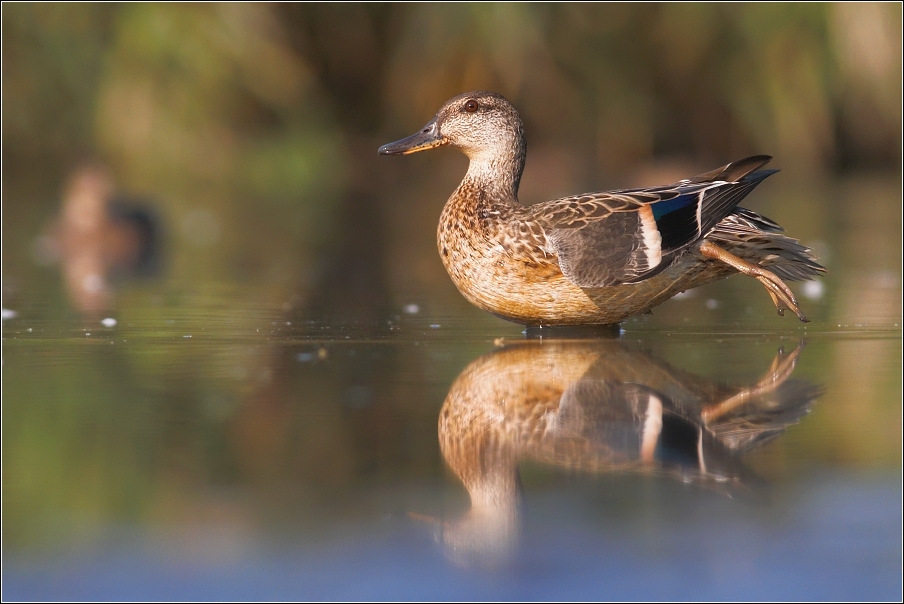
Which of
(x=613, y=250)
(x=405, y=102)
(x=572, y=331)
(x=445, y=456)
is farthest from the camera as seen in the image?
(x=405, y=102)

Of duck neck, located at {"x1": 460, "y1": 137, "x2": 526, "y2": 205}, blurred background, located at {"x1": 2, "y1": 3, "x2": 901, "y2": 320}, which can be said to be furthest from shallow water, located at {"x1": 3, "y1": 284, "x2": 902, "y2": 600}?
blurred background, located at {"x1": 2, "y1": 3, "x2": 901, "y2": 320}

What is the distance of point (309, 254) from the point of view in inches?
292

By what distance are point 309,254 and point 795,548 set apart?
548 cm

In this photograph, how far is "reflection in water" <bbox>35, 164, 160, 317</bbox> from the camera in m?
7.52

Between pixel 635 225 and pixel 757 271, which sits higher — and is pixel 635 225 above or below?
above

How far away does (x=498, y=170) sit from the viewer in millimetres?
4965

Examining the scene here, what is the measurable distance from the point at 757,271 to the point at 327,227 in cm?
503

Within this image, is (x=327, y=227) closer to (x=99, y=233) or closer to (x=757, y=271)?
(x=99, y=233)

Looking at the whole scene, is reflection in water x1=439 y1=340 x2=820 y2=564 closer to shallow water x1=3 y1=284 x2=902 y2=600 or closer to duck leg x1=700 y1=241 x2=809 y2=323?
shallow water x1=3 y1=284 x2=902 y2=600

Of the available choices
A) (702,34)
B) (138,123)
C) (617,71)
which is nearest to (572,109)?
(617,71)

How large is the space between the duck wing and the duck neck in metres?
0.47

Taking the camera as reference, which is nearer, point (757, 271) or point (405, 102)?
point (757, 271)

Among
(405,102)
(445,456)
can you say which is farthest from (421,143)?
(405,102)

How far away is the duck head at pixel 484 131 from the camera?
501 centimetres
